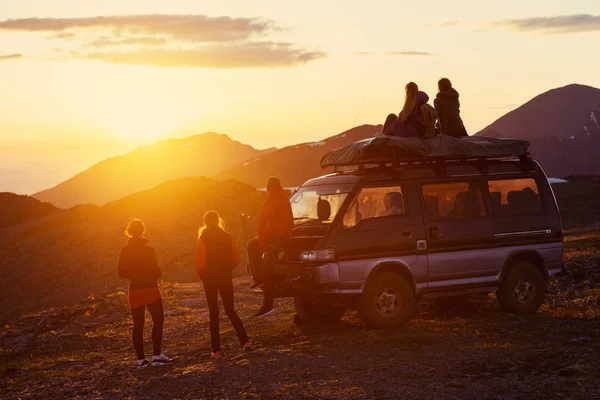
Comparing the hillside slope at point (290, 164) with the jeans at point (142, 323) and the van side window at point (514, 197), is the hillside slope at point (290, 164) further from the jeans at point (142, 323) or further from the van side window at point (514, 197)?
the jeans at point (142, 323)

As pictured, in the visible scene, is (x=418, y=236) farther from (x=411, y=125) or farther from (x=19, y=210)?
(x=19, y=210)

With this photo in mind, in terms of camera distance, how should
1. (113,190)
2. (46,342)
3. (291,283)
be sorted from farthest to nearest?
(113,190) → (46,342) → (291,283)

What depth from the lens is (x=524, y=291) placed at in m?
14.2

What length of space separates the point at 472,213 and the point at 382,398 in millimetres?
5756

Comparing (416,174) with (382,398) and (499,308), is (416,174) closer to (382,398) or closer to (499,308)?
(499,308)

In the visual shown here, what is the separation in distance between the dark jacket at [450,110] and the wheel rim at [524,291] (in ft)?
9.58

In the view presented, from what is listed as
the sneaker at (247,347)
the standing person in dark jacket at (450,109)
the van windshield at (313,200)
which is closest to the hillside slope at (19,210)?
the van windshield at (313,200)

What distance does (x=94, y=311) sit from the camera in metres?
20.3

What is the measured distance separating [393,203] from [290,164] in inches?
5309

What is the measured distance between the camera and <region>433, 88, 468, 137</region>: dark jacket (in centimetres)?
1459

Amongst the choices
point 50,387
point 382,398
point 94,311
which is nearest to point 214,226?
point 50,387

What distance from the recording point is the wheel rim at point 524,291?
14.1m

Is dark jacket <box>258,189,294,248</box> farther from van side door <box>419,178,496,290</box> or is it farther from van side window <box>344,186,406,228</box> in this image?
van side door <box>419,178,496,290</box>

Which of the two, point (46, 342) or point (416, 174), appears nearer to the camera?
point (416, 174)
